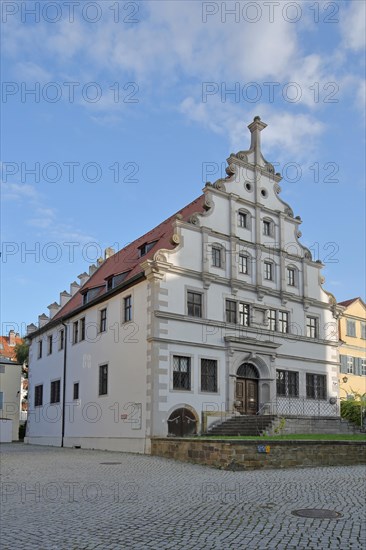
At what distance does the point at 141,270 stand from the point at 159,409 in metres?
6.77

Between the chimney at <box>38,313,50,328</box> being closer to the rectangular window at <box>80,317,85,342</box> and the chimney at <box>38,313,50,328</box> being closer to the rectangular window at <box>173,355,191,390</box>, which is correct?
the rectangular window at <box>80,317,85,342</box>

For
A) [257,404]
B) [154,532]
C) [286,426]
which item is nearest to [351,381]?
[257,404]

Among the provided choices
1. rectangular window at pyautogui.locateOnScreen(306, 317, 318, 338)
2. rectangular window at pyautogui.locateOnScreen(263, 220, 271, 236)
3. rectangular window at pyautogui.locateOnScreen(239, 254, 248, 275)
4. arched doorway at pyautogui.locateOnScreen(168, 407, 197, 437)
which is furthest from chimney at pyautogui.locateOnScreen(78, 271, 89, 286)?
arched doorway at pyautogui.locateOnScreen(168, 407, 197, 437)

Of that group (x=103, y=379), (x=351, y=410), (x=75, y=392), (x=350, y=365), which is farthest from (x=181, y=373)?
(x=350, y=365)

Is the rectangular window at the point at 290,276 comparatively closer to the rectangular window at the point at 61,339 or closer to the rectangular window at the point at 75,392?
the rectangular window at the point at 75,392

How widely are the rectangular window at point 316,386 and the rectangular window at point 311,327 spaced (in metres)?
2.26

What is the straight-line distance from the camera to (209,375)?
91.9 ft

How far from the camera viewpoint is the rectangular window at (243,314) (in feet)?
99.2

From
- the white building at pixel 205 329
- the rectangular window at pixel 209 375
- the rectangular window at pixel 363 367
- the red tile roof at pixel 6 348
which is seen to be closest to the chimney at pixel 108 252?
the white building at pixel 205 329

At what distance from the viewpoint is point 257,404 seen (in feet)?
99.7

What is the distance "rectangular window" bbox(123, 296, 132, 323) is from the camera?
2883cm

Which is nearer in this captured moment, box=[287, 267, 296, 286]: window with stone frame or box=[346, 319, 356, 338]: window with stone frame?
box=[287, 267, 296, 286]: window with stone frame

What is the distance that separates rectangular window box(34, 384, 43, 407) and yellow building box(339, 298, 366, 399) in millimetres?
22322

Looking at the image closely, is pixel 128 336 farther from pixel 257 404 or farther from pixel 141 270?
pixel 257 404
